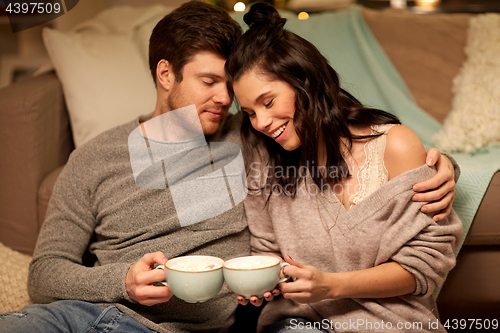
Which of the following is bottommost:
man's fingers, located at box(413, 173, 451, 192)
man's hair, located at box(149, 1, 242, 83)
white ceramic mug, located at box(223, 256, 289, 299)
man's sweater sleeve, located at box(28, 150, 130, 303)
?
man's sweater sleeve, located at box(28, 150, 130, 303)

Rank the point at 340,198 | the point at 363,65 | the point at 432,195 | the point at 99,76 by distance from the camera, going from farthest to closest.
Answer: the point at 363,65 < the point at 99,76 < the point at 340,198 < the point at 432,195

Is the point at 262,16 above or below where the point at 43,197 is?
above

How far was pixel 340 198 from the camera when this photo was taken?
85 cm

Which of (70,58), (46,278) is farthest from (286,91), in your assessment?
(70,58)

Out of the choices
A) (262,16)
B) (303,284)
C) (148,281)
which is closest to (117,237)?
(148,281)

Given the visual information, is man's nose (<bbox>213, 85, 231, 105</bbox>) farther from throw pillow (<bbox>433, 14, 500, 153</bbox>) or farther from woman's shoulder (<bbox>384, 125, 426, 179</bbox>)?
throw pillow (<bbox>433, 14, 500, 153</bbox>)

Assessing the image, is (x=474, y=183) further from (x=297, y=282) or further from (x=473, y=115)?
(x=297, y=282)

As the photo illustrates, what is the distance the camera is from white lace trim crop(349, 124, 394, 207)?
80 centimetres

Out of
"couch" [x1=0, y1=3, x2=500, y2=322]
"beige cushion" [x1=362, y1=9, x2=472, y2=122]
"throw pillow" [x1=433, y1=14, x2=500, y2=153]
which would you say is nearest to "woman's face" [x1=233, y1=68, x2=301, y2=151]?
"couch" [x1=0, y1=3, x2=500, y2=322]

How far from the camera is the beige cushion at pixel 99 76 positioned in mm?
1163

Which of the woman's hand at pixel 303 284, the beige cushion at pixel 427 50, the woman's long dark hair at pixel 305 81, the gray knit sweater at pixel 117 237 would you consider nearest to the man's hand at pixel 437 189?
the woman's long dark hair at pixel 305 81

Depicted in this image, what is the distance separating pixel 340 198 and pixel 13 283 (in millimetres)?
813

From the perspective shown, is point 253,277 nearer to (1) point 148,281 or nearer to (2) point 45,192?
(1) point 148,281

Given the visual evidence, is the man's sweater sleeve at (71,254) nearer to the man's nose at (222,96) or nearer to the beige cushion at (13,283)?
the beige cushion at (13,283)
